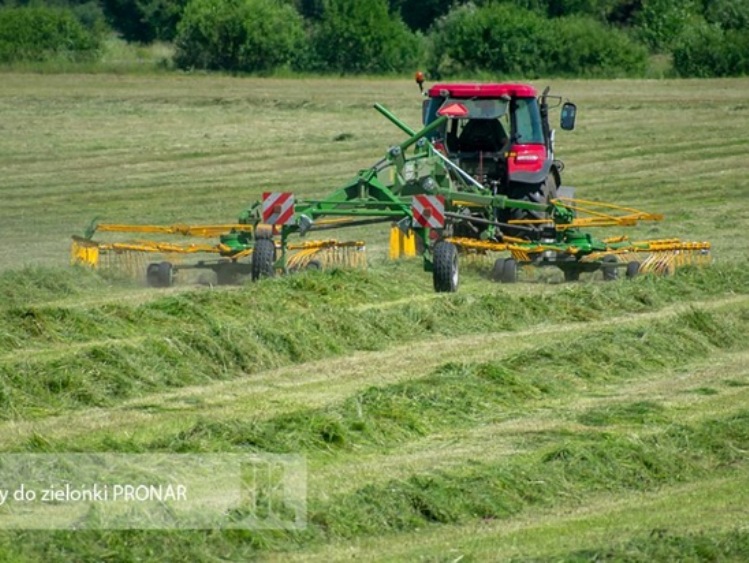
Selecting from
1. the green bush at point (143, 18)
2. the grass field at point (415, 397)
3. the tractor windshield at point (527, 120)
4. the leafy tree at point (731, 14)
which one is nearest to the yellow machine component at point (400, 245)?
the grass field at point (415, 397)

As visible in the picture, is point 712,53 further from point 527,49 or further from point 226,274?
point 226,274

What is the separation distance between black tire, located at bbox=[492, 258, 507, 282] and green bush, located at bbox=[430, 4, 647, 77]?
3266cm

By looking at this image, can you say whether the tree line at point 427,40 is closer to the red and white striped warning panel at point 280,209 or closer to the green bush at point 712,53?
the green bush at point 712,53

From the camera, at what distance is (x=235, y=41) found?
51406 millimetres

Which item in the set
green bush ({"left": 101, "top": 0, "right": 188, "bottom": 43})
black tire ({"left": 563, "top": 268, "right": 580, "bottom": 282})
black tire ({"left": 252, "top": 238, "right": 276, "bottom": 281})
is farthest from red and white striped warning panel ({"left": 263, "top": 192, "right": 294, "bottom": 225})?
green bush ({"left": 101, "top": 0, "right": 188, "bottom": 43})

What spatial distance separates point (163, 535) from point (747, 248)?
12969mm

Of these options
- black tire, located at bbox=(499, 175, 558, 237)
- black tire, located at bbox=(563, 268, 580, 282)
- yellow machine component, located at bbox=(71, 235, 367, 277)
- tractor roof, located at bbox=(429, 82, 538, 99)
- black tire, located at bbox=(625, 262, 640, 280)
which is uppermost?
tractor roof, located at bbox=(429, 82, 538, 99)

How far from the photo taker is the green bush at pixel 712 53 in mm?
47094

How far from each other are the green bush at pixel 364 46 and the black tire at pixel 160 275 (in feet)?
124

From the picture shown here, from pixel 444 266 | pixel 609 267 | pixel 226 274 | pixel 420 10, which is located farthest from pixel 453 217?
pixel 420 10

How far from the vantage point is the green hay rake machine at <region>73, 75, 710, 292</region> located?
15453 millimetres

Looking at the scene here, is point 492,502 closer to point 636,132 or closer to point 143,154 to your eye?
point 143,154

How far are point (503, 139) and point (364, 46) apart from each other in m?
36.7

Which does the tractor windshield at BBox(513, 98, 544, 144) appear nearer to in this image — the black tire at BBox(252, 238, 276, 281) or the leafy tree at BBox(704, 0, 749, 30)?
A: the black tire at BBox(252, 238, 276, 281)
